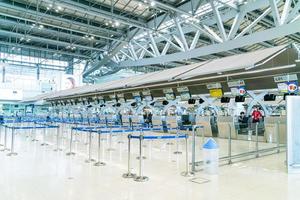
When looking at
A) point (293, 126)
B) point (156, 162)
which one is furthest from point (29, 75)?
point (293, 126)

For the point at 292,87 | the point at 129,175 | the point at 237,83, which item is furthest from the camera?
the point at 237,83

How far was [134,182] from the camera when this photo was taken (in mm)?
4449

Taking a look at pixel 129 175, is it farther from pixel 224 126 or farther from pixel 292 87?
pixel 224 126

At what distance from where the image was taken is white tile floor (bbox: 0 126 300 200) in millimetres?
3748

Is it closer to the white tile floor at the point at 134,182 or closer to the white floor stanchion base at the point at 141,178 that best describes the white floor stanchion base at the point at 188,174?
the white tile floor at the point at 134,182

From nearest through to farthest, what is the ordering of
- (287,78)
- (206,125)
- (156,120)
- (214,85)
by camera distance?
(287,78), (214,85), (206,125), (156,120)

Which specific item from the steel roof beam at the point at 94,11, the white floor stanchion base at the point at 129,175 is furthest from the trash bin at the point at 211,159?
the steel roof beam at the point at 94,11

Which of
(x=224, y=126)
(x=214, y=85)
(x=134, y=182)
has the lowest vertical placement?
(x=134, y=182)

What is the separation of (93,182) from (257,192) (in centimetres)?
261

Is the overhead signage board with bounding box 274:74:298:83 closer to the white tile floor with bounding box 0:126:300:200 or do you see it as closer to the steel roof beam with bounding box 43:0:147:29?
the white tile floor with bounding box 0:126:300:200

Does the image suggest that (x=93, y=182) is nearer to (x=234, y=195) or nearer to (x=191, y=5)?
(x=234, y=195)

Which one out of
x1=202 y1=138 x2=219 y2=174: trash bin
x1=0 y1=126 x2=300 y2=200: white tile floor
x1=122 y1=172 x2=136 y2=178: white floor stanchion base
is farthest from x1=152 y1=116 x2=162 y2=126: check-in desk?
x1=122 y1=172 x2=136 y2=178: white floor stanchion base

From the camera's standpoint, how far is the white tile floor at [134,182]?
3.75 metres

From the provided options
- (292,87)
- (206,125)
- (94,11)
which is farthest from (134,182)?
(94,11)
